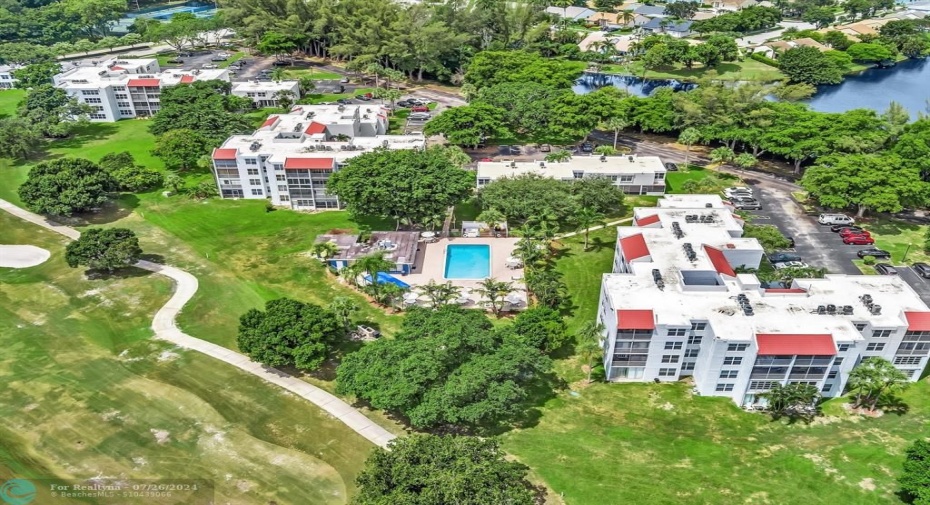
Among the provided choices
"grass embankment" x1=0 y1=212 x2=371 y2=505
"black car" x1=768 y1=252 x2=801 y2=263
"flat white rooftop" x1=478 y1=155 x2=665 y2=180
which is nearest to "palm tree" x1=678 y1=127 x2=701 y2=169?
"flat white rooftop" x1=478 y1=155 x2=665 y2=180

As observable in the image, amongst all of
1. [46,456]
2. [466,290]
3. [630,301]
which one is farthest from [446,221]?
[46,456]

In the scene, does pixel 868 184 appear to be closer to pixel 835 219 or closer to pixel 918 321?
pixel 835 219

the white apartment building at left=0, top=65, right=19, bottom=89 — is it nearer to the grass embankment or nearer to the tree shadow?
the tree shadow

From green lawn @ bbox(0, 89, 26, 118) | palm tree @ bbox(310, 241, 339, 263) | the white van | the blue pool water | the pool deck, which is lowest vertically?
the blue pool water

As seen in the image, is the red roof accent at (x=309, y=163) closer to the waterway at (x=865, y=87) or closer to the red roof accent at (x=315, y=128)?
the red roof accent at (x=315, y=128)

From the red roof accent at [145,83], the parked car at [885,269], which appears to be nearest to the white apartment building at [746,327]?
the parked car at [885,269]

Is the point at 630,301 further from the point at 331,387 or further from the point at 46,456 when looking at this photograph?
the point at 46,456
